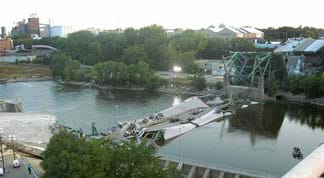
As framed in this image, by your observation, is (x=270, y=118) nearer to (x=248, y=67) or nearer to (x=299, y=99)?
(x=299, y=99)

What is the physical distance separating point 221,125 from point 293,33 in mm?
41874

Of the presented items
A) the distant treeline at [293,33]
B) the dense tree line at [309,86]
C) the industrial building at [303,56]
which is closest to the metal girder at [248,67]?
the dense tree line at [309,86]

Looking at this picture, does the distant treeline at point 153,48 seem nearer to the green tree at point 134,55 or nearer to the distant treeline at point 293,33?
the green tree at point 134,55

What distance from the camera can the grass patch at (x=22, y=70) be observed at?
49.0 meters

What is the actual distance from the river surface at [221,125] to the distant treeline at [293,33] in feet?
110

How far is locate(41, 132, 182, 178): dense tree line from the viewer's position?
9414 millimetres

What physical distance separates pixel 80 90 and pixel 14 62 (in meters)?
27.0

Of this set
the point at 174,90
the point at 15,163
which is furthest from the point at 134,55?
the point at 15,163

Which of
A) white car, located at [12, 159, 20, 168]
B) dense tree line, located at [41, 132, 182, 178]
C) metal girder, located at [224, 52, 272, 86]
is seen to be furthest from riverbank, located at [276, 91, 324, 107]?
white car, located at [12, 159, 20, 168]

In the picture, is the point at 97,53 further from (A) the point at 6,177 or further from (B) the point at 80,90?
(A) the point at 6,177

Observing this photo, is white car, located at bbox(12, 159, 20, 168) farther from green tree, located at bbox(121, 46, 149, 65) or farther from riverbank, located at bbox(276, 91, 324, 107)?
green tree, located at bbox(121, 46, 149, 65)

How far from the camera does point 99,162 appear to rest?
9617 millimetres

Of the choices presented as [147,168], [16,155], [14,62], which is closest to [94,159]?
[147,168]

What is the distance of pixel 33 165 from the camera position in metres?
12.4
